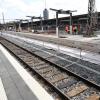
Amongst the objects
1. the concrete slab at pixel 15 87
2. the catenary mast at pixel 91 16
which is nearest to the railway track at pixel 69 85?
the concrete slab at pixel 15 87

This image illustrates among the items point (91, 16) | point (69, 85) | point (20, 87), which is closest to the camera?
point (20, 87)

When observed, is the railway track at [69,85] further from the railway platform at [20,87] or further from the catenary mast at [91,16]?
the catenary mast at [91,16]

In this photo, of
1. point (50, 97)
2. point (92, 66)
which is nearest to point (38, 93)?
point (50, 97)

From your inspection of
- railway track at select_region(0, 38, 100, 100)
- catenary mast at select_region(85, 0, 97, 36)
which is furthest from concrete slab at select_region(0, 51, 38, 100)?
catenary mast at select_region(85, 0, 97, 36)

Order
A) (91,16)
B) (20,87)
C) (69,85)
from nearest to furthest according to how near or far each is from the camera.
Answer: (20,87) → (69,85) → (91,16)

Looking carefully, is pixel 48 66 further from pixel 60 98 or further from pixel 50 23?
pixel 50 23

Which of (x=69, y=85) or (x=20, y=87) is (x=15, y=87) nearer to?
(x=20, y=87)

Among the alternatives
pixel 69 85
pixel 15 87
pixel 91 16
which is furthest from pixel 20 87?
pixel 91 16

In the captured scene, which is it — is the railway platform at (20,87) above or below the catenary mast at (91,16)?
below

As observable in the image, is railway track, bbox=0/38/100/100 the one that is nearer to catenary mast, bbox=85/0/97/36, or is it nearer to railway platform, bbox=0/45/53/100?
railway platform, bbox=0/45/53/100

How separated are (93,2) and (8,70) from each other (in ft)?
104

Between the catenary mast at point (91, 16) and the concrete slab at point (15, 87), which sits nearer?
the concrete slab at point (15, 87)

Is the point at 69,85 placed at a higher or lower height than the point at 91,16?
lower

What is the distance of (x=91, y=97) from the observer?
7.48 metres
